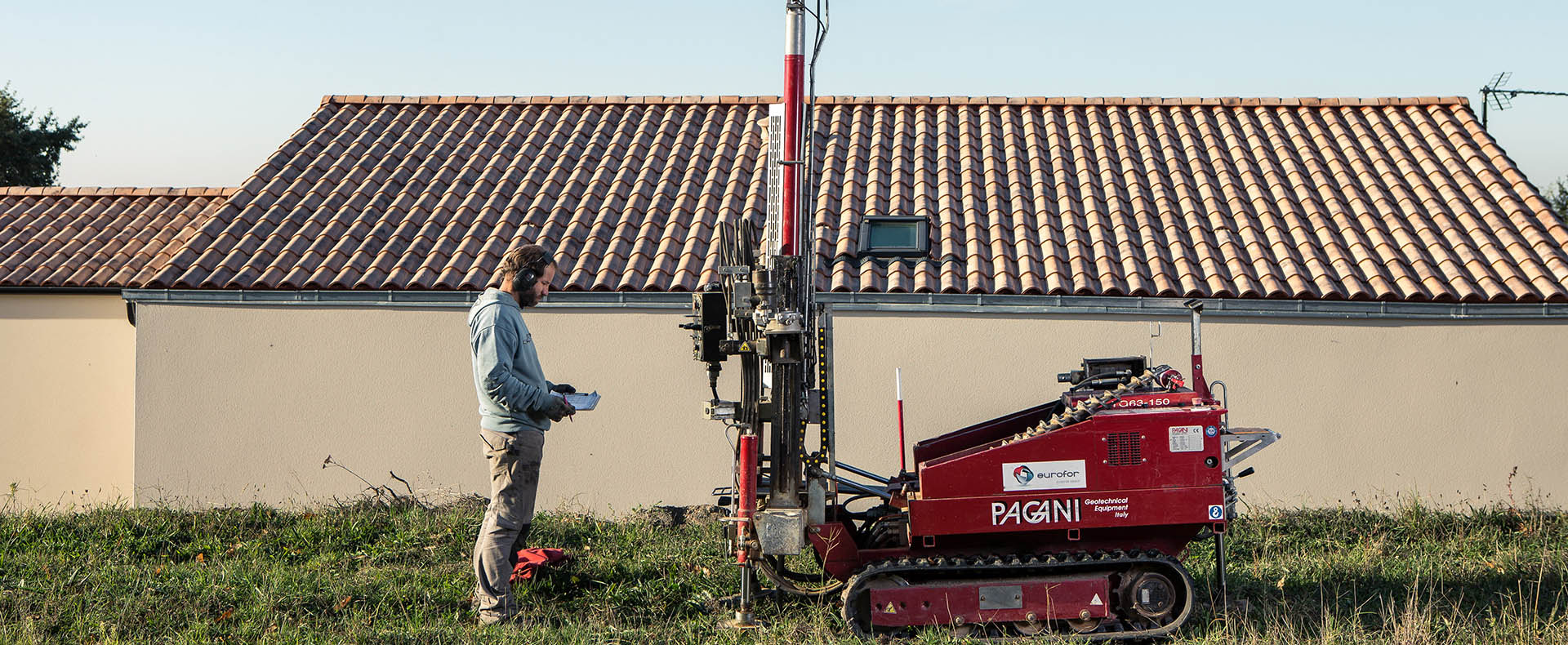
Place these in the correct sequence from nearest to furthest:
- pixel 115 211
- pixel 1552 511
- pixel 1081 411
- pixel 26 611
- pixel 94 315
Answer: pixel 1081 411 < pixel 26 611 < pixel 1552 511 < pixel 94 315 < pixel 115 211

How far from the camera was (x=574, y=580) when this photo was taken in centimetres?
701

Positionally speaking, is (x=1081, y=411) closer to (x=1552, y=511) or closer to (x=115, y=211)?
(x=1552, y=511)

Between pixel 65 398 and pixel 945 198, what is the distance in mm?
8434

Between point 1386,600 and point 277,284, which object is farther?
point 277,284

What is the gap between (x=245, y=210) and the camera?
11.0 meters

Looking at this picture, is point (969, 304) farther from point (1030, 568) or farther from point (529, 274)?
point (529, 274)

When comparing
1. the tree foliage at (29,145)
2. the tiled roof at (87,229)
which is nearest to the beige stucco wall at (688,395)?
the tiled roof at (87,229)

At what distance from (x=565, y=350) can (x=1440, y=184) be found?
834 cm

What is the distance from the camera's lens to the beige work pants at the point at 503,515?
6.14 meters

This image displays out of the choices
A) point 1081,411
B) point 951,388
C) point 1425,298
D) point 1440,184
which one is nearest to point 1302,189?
point 1440,184

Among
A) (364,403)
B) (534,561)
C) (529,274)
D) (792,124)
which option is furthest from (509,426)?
(364,403)

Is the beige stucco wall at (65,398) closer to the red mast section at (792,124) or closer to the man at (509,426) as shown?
the man at (509,426)

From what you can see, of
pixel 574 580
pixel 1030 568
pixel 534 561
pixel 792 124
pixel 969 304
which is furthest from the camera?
pixel 969 304

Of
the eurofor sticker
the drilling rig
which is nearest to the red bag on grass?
the drilling rig
